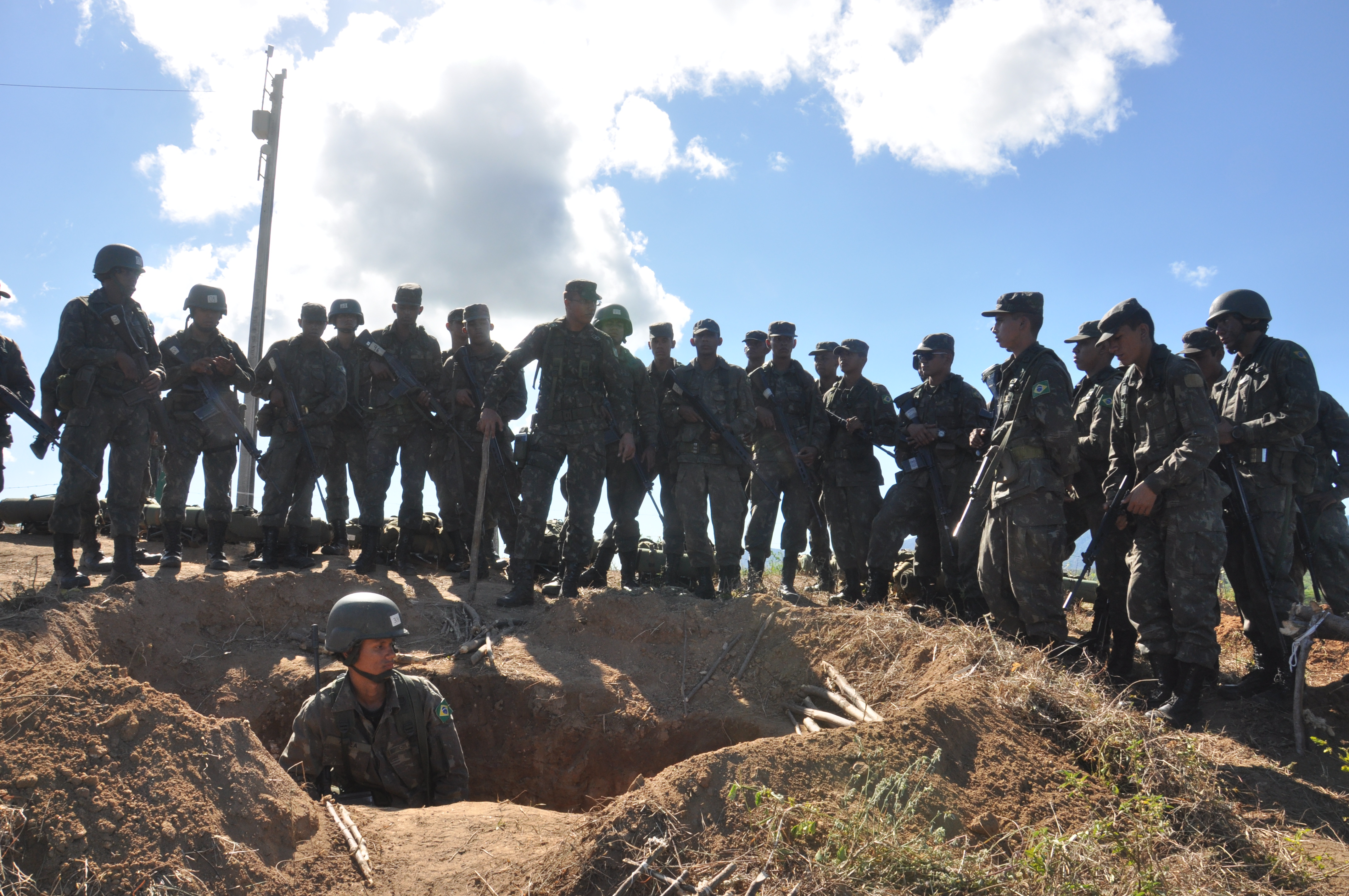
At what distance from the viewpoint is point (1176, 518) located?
4566 mm

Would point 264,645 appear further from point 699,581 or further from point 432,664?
point 699,581

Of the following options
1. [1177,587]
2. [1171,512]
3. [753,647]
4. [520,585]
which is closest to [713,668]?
[753,647]

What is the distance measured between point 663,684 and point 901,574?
300 centimetres

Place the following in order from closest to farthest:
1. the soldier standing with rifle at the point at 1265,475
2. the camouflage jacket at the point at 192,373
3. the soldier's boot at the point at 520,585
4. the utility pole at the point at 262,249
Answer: the soldier standing with rifle at the point at 1265,475 < the soldier's boot at the point at 520,585 < the camouflage jacket at the point at 192,373 < the utility pole at the point at 262,249

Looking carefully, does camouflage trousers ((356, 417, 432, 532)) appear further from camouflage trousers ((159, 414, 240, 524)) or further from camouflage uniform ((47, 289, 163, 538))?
camouflage uniform ((47, 289, 163, 538))

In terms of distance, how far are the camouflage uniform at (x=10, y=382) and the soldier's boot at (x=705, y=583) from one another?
509 centimetres

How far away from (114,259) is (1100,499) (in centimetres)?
718

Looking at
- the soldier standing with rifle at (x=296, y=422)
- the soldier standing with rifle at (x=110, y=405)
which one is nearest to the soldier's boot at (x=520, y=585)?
the soldier standing with rifle at (x=296, y=422)

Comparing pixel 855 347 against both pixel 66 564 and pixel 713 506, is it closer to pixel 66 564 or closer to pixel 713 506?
pixel 713 506

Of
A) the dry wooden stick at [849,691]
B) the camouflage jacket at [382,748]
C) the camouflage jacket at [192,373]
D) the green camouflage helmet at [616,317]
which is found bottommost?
the camouflage jacket at [382,748]

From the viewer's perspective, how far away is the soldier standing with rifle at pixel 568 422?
646 centimetres

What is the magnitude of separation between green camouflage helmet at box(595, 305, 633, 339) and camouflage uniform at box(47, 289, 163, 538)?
3524 mm

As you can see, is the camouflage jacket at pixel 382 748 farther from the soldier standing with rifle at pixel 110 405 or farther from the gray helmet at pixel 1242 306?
the gray helmet at pixel 1242 306

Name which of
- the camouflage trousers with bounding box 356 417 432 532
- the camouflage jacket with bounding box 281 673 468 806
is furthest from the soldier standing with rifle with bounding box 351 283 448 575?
the camouflage jacket with bounding box 281 673 468 806
